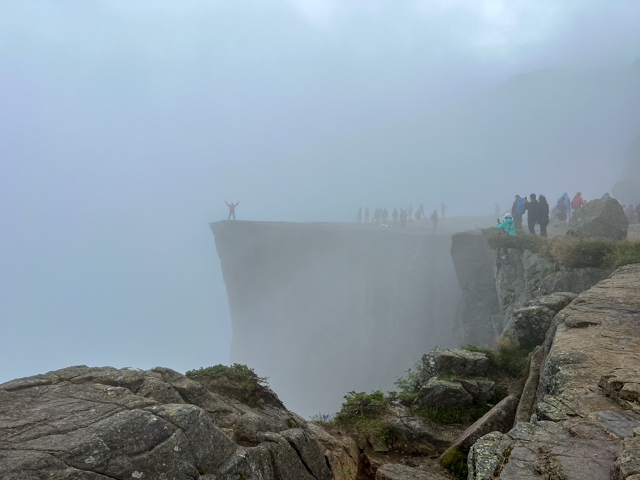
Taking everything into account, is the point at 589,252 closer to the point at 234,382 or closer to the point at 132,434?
the point at 234,382

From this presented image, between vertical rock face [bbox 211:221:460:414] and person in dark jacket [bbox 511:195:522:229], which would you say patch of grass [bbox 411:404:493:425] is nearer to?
person in dark jacket [bbox 511:195:522:229]

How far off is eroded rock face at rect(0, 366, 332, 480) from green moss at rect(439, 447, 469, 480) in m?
2.51

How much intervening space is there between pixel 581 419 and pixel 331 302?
217 feet

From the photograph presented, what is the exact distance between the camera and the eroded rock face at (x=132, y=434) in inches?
152

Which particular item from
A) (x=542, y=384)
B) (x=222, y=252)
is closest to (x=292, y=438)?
(x=542, y=384)

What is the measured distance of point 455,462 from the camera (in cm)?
689

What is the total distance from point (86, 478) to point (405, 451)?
22.0ft

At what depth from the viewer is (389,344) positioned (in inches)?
2196

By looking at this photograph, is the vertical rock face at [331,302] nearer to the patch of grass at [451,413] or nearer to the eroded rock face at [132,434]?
the patch of grass at [451,413]

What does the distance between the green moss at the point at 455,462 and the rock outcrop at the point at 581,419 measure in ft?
6.62

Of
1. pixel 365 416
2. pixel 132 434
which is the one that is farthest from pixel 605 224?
pixel 132 434

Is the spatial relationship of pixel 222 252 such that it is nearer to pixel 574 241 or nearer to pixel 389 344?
pixel 389 344

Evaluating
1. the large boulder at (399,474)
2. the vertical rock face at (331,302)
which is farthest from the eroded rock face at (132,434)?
the vertical rock face at (331,302)

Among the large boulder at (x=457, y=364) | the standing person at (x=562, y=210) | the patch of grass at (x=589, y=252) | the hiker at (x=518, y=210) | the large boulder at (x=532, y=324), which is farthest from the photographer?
the standing person at (x=562, y=210)
